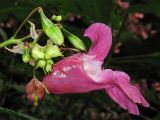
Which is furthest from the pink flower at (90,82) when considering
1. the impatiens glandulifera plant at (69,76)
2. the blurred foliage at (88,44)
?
the blurred foliage at (88,44)

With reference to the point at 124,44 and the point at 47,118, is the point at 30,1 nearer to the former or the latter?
the point at 47,118

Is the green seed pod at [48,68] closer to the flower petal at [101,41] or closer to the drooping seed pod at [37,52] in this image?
the drooping seed pod at [37,52]

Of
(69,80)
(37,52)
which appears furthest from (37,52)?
(69,80)

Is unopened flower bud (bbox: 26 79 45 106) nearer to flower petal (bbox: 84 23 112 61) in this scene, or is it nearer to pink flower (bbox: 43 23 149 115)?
pink flower (bbox: 43 23 149 115)

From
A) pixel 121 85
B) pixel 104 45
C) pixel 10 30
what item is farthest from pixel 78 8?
pixel 10 30

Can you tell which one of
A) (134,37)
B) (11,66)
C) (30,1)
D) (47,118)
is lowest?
(47,118)

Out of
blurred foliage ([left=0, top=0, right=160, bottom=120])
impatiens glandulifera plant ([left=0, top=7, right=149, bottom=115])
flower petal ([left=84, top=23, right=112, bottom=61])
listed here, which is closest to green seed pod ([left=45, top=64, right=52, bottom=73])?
impatiens glandulifera plant ([left=0, top=7, right=149, bottom=115])
